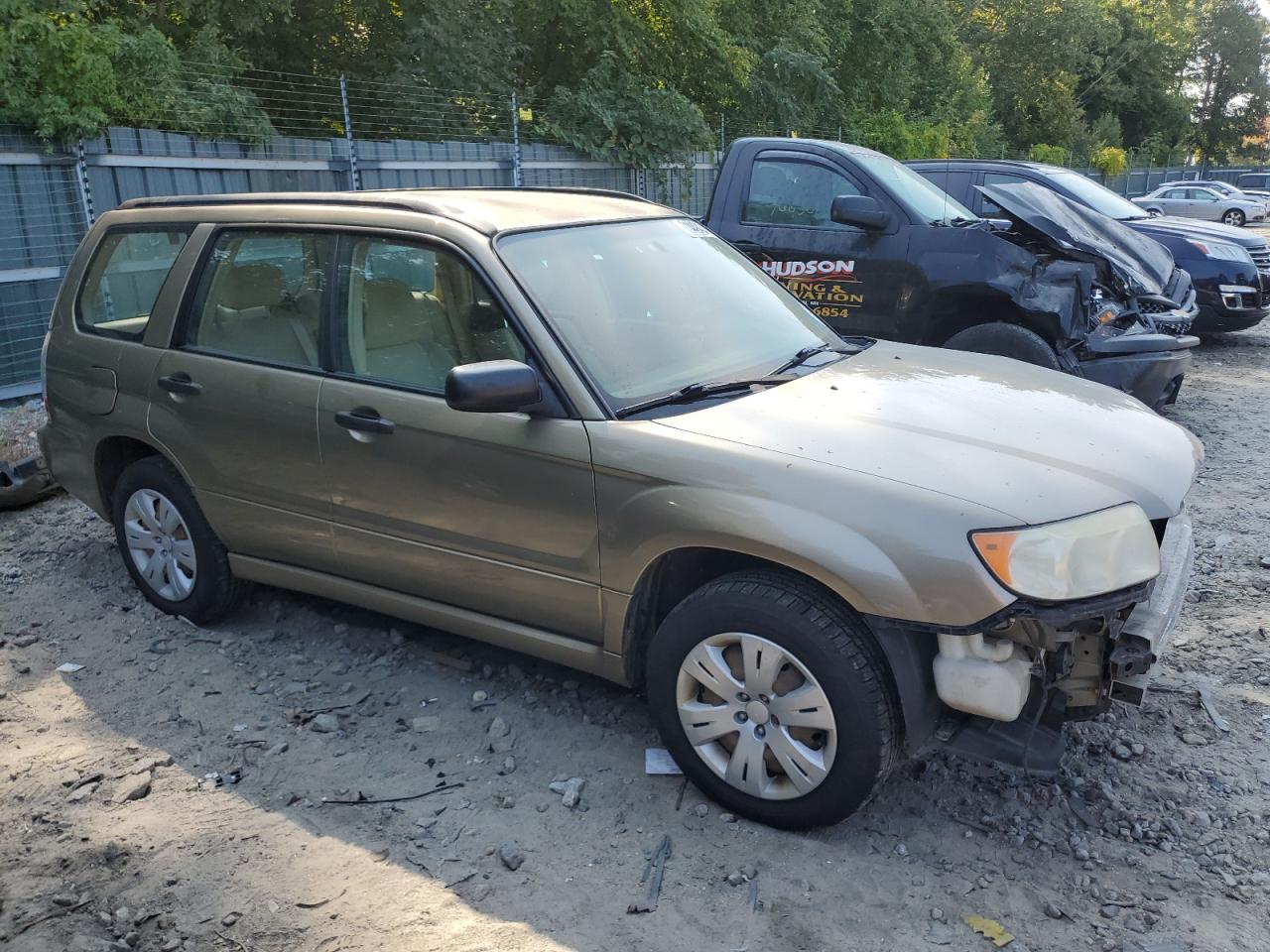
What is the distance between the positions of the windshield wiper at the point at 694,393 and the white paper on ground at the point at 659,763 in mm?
1104

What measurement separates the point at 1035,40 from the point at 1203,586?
38.7m

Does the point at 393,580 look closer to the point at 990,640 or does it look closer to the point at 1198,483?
the point at 990,640

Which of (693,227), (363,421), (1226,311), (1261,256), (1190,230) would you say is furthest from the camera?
(1261,256)

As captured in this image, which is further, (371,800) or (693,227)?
(693,227)

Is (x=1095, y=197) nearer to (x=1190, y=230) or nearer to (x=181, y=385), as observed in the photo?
(x=1190, y=230)

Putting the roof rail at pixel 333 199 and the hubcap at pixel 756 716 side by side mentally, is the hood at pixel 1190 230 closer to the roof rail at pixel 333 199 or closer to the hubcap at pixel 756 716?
the roof rail at pixel 333 199

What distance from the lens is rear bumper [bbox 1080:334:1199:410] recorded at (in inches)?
262

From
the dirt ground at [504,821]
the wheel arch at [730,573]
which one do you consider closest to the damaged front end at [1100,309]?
the dirt ground at [504,821]

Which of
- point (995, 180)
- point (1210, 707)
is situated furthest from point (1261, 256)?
point (1210, 707)

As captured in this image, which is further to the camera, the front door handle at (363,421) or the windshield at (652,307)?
the front door handle at (363,421)

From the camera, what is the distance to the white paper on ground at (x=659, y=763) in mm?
3490

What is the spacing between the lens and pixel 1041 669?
117 inches

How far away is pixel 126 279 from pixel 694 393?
2.81m

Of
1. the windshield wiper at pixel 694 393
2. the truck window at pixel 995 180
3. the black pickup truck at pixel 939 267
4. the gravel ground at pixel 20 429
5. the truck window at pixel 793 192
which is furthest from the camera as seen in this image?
the truck window at pixel 995 180
